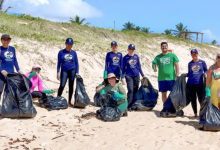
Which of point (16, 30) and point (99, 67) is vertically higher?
point (16, 30)

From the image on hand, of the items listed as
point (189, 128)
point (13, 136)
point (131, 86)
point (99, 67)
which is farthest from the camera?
point (99, 67)

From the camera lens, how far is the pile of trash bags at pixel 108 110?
8344 millimetres

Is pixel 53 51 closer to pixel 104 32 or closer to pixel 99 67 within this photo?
pixel 99 67

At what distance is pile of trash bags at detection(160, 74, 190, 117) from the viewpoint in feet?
28.8

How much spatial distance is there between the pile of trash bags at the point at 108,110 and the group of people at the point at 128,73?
0.35 ft

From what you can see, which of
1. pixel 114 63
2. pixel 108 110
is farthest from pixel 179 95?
pixel 114 63

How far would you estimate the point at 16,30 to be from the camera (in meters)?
16.9

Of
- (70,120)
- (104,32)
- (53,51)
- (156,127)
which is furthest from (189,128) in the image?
(104,32)

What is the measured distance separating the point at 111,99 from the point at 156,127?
48.0 inches

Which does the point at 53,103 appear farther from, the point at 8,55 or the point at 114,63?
the point at 114,63

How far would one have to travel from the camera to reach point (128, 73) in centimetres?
956

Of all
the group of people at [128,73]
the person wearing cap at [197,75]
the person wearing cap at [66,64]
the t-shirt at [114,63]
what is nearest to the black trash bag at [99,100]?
the group of people at [128,73]

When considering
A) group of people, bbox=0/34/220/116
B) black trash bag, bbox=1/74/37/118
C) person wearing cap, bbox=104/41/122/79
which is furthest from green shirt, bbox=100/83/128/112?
black trash bag, bbox=1/74/37/118

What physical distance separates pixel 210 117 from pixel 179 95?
1185 mm
